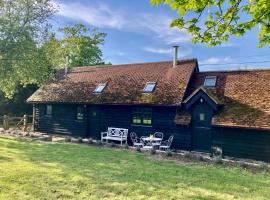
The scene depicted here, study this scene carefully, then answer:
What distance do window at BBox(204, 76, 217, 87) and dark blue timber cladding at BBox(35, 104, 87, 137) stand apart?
31.6ft

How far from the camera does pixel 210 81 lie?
19688 millimetres

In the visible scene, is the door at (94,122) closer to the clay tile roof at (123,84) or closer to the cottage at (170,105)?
the cottage at (170,105)

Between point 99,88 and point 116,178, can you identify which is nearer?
point 116,178

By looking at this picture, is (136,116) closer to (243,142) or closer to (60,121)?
(60,121)

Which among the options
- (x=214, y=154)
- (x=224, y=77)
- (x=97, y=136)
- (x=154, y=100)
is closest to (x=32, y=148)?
(x=97, y=136)

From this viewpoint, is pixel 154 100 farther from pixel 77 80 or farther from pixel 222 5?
pixel 222 5

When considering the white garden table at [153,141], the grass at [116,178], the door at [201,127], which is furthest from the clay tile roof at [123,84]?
the grass at [116,178]

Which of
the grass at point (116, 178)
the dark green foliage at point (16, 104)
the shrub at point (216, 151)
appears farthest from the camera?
the dark green foliage at point (16, 104)

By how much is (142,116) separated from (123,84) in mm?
3702

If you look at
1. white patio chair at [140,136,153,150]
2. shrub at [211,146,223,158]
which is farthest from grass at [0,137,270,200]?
shrub at [211,146,223,158]

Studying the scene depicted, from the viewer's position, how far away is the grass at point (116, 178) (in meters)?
8.53

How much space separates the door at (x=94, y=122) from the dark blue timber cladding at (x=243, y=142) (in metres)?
9.02

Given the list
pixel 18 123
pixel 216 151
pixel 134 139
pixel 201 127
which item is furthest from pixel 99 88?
pixel 216 151

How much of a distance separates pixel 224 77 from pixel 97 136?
10.1 metres
